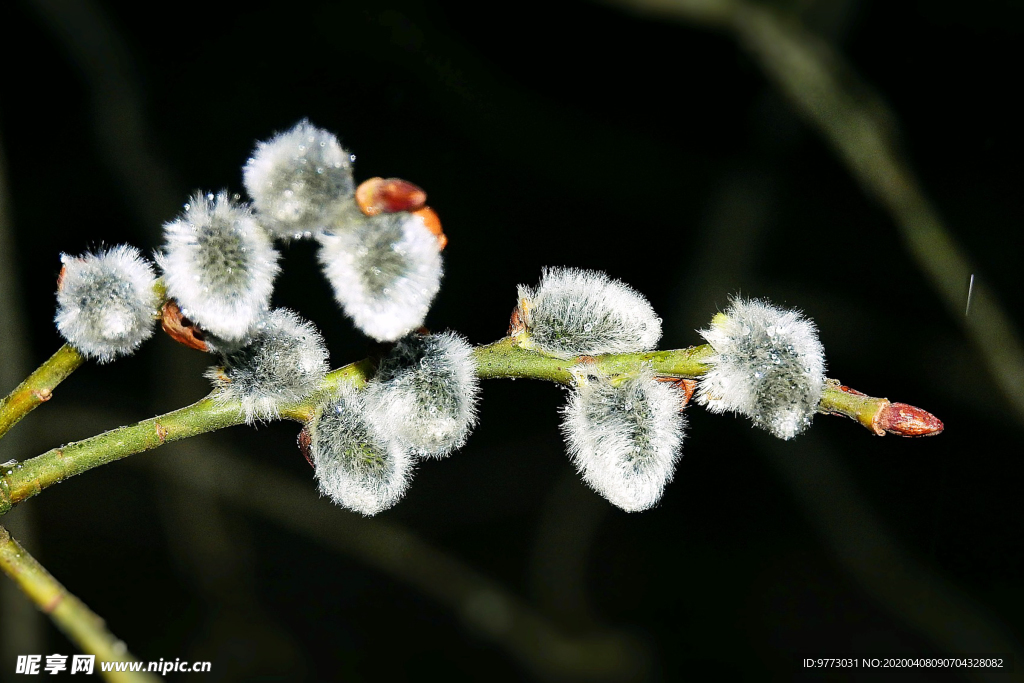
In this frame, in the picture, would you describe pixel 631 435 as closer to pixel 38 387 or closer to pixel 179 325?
pixel 179 325

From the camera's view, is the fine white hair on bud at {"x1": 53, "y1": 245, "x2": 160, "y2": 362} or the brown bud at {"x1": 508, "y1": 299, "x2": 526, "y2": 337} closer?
the fine white hair on bud at {"x1": 53, "y1": 245, "x2": 160, "y2": 362}

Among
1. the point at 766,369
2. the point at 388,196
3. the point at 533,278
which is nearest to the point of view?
the point at 388,196

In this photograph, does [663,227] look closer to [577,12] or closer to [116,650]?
[577,12]

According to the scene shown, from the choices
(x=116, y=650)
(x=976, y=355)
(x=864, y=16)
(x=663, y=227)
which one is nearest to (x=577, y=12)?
(x=663, y=227)

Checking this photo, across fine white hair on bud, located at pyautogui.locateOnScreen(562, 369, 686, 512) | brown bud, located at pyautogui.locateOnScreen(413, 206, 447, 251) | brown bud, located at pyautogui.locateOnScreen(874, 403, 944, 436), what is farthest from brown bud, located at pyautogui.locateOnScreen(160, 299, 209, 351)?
brown bud, located at pyautogui.locateOnScreen(874, 403, 944, 436)

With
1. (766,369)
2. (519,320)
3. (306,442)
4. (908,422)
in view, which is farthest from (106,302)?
(908,422)

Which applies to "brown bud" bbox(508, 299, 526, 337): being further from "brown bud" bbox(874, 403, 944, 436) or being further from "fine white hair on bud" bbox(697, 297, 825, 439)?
"brown bud" bbox(874, 403, 944, 436)
